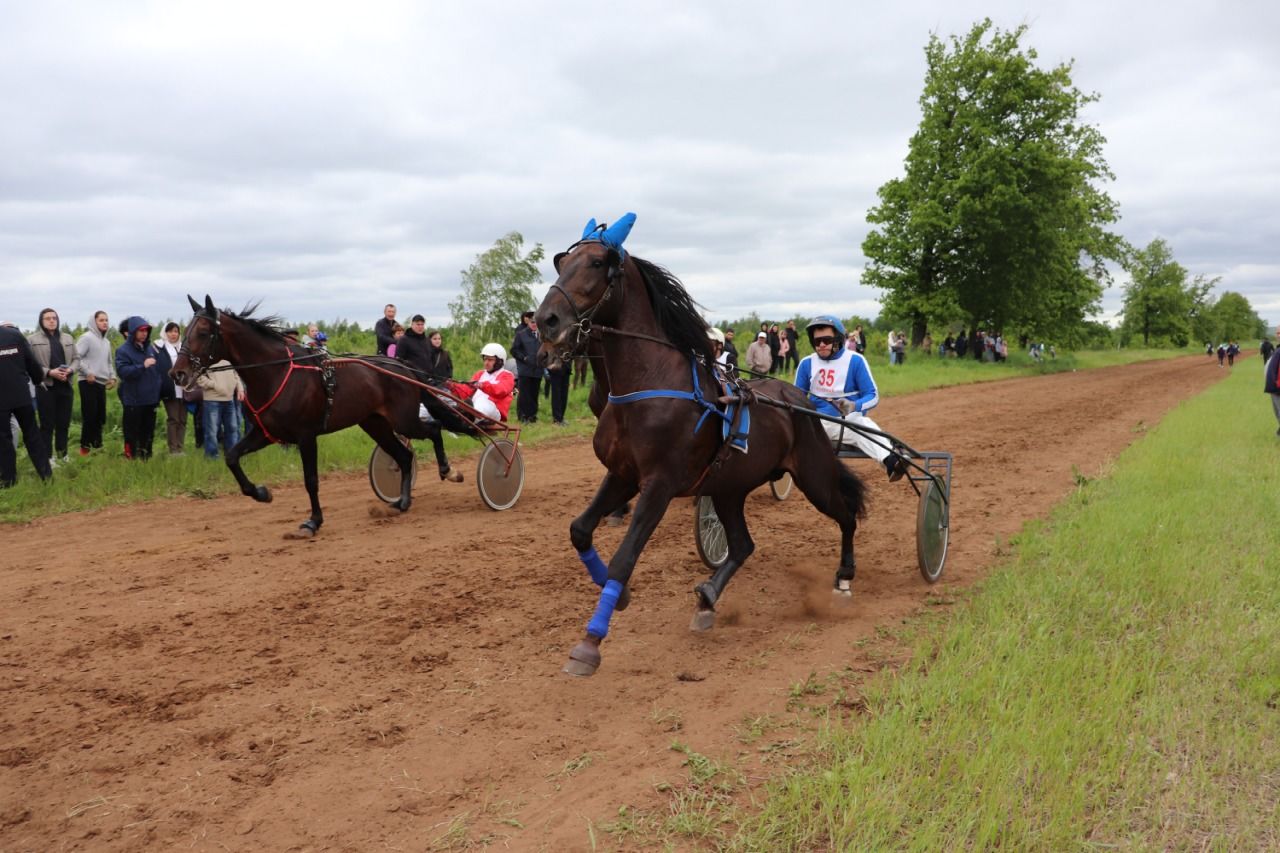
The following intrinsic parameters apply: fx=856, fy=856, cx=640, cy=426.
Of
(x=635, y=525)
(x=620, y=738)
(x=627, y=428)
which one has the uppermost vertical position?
(x=627, y=428)

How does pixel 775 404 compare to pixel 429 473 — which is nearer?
pixel 775 404

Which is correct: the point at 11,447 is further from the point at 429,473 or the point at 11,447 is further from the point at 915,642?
the point at 915,642

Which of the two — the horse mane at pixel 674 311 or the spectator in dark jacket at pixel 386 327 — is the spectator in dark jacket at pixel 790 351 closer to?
the spectator in dark jacket at pixel 386 327

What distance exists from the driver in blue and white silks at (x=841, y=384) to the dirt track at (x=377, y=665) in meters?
1.00

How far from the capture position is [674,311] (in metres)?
5.00

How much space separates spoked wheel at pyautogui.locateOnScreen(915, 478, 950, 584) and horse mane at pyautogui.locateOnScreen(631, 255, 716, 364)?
2.13 metres

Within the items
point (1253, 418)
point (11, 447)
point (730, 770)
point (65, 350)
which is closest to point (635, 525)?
point (730, 770)

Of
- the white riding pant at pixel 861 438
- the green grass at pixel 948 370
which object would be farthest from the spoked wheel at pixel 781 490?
the green grass at pixel 948 370

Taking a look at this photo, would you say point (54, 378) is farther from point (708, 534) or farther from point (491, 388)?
point (708, 534)

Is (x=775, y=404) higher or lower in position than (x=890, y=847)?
higher

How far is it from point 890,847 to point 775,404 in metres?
3.03

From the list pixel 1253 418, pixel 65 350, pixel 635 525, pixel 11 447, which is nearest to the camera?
pixel 635 525

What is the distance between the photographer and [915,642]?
5008mm

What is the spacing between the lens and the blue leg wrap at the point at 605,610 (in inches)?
174
